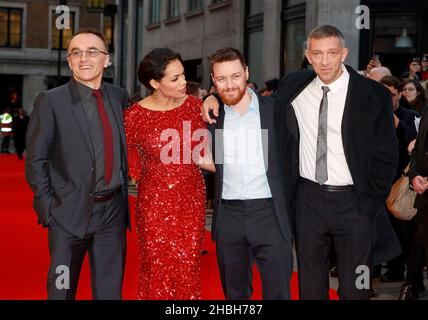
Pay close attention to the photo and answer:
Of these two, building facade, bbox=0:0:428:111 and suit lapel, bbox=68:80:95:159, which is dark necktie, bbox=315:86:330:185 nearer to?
suit lapel, bbox=68:80:95:159

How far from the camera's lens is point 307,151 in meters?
5.48

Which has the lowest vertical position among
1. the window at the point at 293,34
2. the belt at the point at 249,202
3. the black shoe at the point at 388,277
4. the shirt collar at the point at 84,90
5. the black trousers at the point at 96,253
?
the black shoe at the point at 388,277

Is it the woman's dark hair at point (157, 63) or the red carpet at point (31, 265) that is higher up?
the woman's dark hair at point (157, 63)

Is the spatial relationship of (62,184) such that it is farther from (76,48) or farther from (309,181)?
(309,181)

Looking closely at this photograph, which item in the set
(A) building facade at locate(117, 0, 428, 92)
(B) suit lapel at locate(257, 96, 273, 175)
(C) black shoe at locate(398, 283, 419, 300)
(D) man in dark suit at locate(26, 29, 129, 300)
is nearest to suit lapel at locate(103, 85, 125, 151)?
(D) man in dark suit at locate(26, 29, 129, 300)

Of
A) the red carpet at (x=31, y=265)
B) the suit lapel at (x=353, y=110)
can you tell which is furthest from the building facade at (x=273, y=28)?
the suit lapel at (x=353, y=110)

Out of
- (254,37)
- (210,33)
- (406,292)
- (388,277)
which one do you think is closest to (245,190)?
(406,292)

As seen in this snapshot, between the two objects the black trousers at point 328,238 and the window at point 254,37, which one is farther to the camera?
the window at point 254,37

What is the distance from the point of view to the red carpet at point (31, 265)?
8.21 meters

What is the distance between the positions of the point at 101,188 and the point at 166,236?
55cm

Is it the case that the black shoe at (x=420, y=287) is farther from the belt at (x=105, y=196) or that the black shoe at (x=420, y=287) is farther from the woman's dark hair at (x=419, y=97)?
the belt at (x=105, y=196)

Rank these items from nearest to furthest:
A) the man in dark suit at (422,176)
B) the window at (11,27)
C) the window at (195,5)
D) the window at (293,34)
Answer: the man in dark suit at (422,176) < the window at (293,34) < the window at (195,5) < the window at (11,27)

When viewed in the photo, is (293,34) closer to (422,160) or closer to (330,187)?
(422,160)
